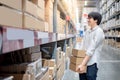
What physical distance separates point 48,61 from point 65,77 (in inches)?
101

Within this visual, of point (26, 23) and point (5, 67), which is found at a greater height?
point (26, 23)

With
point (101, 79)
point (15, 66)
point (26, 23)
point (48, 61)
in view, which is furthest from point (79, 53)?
point (101, 79)

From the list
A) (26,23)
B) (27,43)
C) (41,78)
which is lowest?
(41,78)

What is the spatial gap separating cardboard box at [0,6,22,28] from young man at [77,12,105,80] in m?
1.89

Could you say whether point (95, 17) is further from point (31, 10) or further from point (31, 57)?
point (31, 10)

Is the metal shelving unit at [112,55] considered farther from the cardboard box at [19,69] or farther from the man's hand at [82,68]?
the cardboard box at [19,69]

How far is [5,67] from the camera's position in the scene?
2320 millimetres

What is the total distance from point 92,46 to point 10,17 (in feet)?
7.00

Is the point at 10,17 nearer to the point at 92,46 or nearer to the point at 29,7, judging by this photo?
the point at 29,7

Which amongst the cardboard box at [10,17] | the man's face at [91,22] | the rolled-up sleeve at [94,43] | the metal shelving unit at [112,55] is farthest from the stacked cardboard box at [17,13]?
the metal shelving unit at [112,55]

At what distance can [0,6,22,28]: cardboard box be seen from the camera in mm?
1266

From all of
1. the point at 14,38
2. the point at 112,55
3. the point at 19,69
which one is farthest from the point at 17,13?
the point at 112,55

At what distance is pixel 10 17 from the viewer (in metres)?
1.41

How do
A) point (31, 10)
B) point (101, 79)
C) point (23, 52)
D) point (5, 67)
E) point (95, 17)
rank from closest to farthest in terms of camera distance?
point (31, 10) → point (5, 67) → point (23, 52) → point (95, 17) → point (101, 79)
